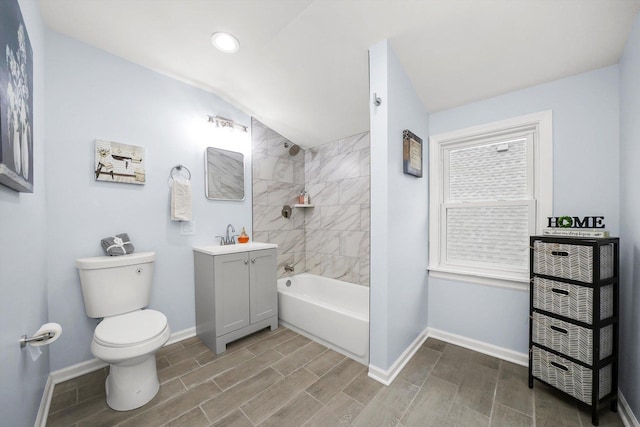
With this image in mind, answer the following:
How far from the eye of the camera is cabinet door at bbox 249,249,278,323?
2.36 metres

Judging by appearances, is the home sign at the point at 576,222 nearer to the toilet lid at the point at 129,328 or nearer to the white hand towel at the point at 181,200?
the toilet lid at the point at 129,328

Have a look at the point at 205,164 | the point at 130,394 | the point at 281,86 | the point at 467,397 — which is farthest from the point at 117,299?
the point at 467,397

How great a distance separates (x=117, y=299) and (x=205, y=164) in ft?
4.41

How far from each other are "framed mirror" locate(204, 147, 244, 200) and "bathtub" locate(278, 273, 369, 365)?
1.21m

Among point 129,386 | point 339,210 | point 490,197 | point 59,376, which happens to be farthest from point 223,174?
point 490,197

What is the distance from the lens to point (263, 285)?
8.02 feet

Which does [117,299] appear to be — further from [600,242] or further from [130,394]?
[600,242]

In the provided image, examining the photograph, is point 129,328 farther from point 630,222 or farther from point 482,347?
point 630,222

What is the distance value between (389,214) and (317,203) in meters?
1.77

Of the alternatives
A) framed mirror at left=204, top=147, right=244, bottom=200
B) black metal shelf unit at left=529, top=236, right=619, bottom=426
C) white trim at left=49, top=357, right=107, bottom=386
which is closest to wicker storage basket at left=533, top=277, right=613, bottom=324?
black metal shelf unit at left=529, top=236, right=619, bottom=426

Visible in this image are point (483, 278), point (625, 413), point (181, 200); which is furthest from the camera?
point (181, 200)

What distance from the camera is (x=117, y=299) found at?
179cm

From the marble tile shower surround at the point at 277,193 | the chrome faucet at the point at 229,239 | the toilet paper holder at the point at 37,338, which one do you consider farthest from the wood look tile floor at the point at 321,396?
the marble tile shower surround at the point at 277,193

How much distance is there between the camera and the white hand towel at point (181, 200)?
2199 mm
